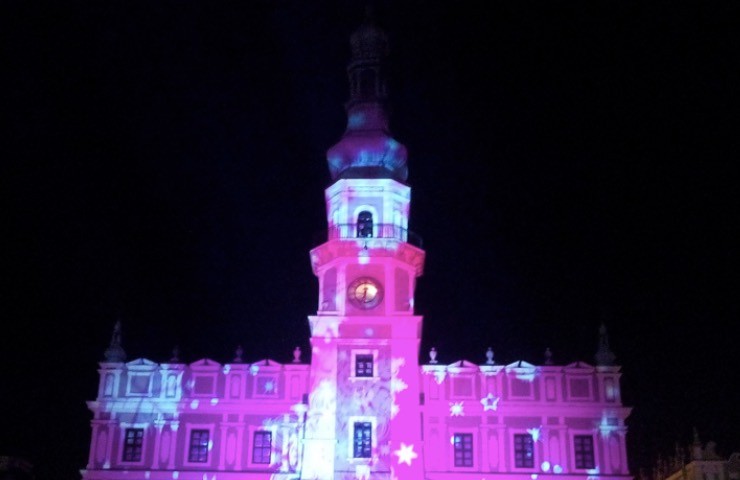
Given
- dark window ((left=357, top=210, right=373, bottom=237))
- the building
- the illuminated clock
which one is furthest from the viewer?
the building

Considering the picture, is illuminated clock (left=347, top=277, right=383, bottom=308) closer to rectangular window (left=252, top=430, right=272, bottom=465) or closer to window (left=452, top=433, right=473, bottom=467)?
window (left=452, top=433, right=473, bottom=467)

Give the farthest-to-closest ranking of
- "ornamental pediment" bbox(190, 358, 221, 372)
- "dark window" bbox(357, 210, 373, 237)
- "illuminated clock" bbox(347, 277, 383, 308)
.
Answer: "ornamental pediment" bbox(190, 358, 221, 372), "dark window" bbox(357, 210, 373, 237), "illuminated clock" bbox(347, 277, 383, 308)

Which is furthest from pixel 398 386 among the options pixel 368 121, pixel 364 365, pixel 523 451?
pixel 368 121

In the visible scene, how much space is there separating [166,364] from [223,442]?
12.9 feet

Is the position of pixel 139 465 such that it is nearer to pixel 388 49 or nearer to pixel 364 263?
pixel 364 263

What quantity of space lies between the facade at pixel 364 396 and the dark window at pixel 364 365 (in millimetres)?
46

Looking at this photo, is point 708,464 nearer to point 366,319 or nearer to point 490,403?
point 490,403

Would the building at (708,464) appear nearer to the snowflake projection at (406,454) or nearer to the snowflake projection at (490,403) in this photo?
the snowflake projection at (490,403)

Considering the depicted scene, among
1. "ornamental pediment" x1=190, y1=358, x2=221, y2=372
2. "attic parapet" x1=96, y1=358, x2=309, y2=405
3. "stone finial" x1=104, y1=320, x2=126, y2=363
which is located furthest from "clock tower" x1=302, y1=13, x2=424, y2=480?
"stone finial" x1=104, y1=320, x2=126, y2=363

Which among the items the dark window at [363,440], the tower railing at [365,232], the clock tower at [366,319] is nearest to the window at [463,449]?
the clock tower at [366,319]

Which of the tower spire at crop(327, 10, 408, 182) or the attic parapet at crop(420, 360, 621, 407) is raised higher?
the tower spire at crop(327, 10, 408, 182)

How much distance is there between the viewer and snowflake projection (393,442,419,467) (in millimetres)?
32906

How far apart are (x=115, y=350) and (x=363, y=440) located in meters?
11.3

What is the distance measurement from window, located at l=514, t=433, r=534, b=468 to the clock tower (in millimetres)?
4304
